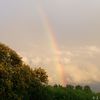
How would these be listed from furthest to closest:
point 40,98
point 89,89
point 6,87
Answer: point 89,89 < point 40,98 < point 6,87

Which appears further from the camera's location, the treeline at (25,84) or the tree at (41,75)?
the tree at (41,75)

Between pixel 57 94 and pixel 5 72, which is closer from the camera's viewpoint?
pixel 5 72

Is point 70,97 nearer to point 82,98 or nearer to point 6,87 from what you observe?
point 82,98

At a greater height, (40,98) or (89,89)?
(89,89)

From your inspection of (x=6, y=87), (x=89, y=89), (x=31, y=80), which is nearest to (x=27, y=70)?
(x=31, y=80)

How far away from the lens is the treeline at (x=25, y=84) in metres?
41.5

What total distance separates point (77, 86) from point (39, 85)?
7468 millimetres

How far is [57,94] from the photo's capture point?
4472 centimetres

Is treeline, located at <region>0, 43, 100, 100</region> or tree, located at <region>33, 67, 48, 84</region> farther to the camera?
tree, located at <region>33, 67, 48, 84</region>

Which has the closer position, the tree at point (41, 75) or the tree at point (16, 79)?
the tree at point (16, 79)

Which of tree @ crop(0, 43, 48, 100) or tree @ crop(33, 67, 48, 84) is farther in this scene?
tree @ crop(33, 67, 48, 84)

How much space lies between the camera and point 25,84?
141 ft

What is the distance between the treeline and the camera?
41469mm

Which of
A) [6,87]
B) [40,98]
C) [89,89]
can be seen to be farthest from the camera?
[89,89]
